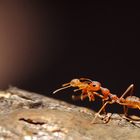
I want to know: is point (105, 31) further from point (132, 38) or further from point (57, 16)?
point (57, 16)

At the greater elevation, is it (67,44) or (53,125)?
(67,44)

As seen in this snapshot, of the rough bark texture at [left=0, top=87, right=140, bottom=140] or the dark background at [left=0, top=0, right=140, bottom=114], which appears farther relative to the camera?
the dark background at [left=0, top=0, right=140, bottom=114]

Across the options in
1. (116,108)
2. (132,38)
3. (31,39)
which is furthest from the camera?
(31,39)

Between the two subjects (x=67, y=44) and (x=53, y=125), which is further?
(x=67, y=44)

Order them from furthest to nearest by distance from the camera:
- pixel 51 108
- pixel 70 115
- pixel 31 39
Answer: pixel 31 39, pixel 51 108, pixel 70 115

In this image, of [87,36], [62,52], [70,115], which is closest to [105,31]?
[87,36]
